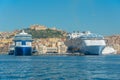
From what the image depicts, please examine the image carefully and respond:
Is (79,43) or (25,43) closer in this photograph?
(25,43)

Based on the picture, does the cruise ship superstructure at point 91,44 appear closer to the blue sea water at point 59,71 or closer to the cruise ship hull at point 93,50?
the cruise ship hull at point 93,50

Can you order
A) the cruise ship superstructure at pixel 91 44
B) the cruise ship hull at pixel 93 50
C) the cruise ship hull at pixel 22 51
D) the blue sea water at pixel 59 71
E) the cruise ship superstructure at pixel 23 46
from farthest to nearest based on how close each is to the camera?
1. the cruise ship superstructure at pixel 91 44
2. the cruise ship hull at pixel 93 50
3. the cruise ship superstructure at pixel 23 46
4. the cruise ship hull at pixel 22 51
5. the blue sea water at pixel 59 71

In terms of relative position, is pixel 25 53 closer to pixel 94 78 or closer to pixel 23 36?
pixel 23 36

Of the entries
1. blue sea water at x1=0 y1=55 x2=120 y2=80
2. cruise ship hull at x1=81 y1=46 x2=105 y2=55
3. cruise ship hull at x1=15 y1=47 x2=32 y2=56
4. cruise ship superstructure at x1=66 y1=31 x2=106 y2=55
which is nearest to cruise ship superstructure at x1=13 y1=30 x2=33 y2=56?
cruise ship hull at x1=15 y1=47 x2=32 y2=56

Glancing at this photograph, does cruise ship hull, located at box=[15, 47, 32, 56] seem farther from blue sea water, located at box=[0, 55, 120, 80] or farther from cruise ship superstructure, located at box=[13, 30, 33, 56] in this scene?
blue sea water, located at box=[0, 55, 120, 80]

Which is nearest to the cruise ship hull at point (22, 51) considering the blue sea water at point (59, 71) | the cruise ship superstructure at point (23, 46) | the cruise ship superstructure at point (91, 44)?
the cruise ship superstructure at point (23, 46)

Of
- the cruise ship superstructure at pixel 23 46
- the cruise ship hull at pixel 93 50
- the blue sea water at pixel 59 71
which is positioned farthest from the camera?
the cruise ship hull at pixel 93 50

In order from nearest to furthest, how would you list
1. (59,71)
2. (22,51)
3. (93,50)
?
(59,71), (22,51), (93,50)

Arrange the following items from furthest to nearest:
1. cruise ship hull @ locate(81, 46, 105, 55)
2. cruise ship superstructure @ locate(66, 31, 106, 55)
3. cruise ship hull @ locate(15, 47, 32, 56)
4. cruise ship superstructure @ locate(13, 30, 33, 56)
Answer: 1. cruise ship superstructure @ locate(66, 31, 106, 55)
2. cruise ship hull @ locate(81, 46, 105, 55)
3. cruise ship superstructure @ locate(13, 30, 33, 56)
4. cruise ship hull @ locate(15, 47, 32, 56)

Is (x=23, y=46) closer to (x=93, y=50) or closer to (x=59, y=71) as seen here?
(x=93, y=50)

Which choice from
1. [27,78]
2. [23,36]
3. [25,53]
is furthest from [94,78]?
[23,36]

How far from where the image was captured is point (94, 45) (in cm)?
16450

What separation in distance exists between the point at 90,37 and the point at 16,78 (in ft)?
445

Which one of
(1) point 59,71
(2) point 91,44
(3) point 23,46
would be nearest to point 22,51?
A: (3) point 23,46
